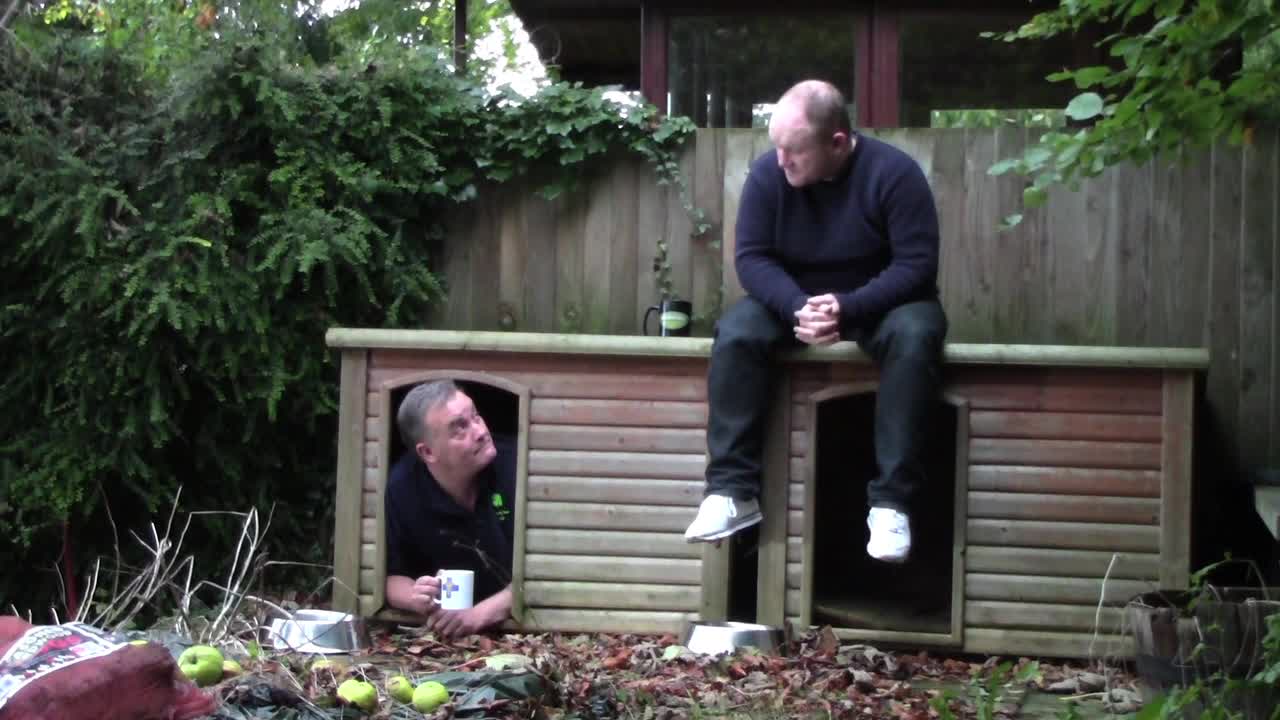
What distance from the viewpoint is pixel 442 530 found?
13.4 feet

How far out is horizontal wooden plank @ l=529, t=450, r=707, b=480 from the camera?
3910mm

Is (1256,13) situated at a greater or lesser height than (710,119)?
lesser

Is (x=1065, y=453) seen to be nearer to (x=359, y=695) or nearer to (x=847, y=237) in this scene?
(x=847, y=237)

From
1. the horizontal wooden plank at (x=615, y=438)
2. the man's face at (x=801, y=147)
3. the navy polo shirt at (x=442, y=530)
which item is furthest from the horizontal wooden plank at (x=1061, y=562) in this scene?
the navy polo shirt at (x=442, y=530)

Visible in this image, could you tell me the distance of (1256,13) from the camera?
2512 millimetres

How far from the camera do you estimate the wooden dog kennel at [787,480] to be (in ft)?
12.1

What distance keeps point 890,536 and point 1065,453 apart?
576 millimetres

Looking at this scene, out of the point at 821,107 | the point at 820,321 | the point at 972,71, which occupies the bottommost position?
the point at 820,321

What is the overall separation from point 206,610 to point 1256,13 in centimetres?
334

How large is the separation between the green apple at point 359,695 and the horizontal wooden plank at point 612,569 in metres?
1.34

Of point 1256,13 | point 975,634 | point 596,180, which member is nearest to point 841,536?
point 975,634

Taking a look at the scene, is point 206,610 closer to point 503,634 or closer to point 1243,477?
point 503,634

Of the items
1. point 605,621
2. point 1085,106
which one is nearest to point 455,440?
point 605,621

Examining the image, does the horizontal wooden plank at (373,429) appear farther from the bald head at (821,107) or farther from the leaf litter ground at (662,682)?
the bald head at (821,107)
